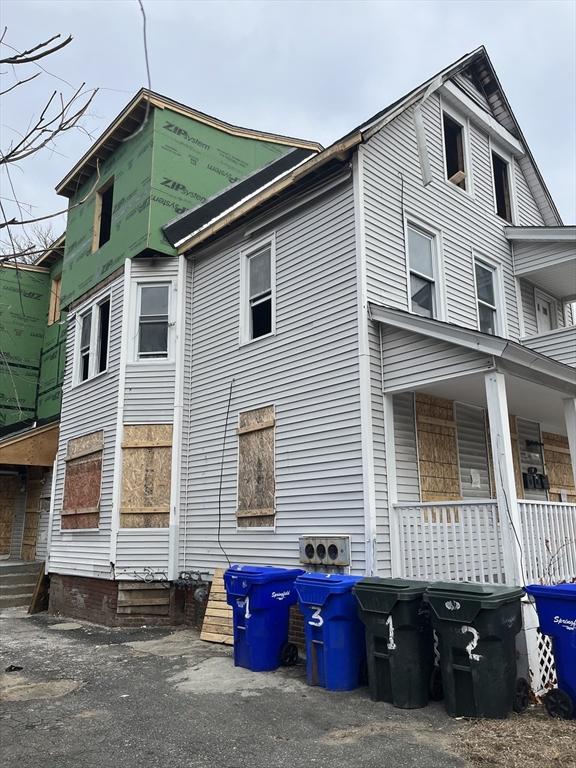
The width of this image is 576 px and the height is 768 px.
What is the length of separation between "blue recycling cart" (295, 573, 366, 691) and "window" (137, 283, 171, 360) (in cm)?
630

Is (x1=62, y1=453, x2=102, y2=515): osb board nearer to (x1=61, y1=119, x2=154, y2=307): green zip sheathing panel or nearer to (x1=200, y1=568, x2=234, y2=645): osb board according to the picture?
(x1=200, y1=568, x2=234, y2=645): osb board

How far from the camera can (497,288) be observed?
1116 cm

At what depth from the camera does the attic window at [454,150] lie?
1103 centimetres

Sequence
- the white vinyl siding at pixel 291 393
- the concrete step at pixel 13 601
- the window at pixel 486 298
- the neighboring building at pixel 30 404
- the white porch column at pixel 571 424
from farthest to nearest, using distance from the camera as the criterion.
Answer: the neighboring building at pixel 30 404 < the concrete step at pixel 13 601 < the window at pixel 486 298 < the white vinyl siding at pixel 291 393 < the white porch column at pixel 571 424

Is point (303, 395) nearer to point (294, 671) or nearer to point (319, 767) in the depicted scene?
point (294, 671)

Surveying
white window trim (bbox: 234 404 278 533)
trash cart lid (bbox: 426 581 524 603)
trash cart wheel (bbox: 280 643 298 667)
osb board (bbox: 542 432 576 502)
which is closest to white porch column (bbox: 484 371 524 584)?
trash cart lid (bbox: 426 581 524 603)

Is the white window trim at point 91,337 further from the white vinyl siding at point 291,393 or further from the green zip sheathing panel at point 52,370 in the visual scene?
the green zip sheathing panel at point 52,370

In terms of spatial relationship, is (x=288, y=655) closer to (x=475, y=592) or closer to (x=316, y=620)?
(x=316, y=620)

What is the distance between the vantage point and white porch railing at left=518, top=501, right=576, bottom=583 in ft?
21.8

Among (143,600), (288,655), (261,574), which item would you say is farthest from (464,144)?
(143,600)

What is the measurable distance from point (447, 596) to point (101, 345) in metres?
9.13

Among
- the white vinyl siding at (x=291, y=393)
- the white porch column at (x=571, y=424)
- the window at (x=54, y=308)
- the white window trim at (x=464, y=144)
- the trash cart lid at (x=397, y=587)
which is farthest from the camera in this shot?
the window at (x=54, y=308)

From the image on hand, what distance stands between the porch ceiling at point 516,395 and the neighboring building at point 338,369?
0.07 m

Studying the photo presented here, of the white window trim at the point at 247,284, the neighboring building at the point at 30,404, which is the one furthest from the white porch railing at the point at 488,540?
the neighboring building at the point at 30,404
